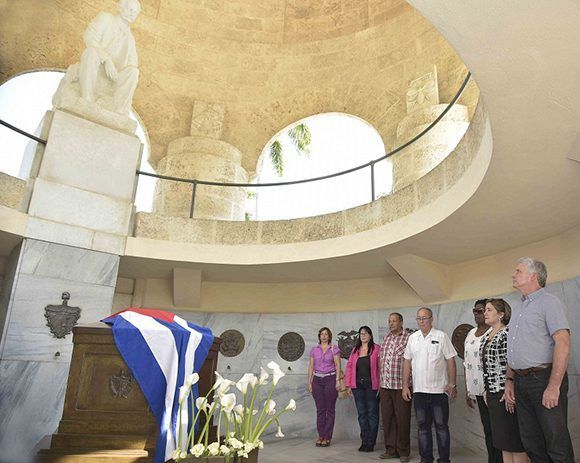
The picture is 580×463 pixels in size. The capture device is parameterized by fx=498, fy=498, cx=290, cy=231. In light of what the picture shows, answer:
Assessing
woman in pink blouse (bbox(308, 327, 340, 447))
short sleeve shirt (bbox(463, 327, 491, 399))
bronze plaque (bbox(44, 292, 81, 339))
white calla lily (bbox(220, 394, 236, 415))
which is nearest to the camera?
white calla lily (bbox(220, 394, 236, 415))

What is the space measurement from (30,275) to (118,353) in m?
3.74

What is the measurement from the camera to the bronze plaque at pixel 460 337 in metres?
7.02

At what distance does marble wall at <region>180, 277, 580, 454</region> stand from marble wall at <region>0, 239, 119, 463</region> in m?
2.55

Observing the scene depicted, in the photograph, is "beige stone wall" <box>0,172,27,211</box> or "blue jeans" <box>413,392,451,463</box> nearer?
"blue jeans" <box>413,392,451,463</box>

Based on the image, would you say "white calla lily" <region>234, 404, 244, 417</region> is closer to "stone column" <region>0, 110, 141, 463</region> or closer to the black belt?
the black belt

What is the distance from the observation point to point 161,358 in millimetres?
3514

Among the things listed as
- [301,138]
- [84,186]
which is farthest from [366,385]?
[301,138]

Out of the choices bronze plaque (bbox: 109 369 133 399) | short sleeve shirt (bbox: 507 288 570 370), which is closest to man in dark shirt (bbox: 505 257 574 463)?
short sleeve shirt (bbox: 507 288 570 370)

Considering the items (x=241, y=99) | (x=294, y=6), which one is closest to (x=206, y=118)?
(x=241, y=99)

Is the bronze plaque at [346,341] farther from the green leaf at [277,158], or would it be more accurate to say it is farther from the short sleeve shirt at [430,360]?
the green leaf at [277,158]

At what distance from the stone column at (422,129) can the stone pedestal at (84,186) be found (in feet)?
16.2

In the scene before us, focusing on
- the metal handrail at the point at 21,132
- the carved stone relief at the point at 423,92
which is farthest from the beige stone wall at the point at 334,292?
the carved stone relief at the point at 423,92

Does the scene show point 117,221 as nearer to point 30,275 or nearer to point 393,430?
point 30,275

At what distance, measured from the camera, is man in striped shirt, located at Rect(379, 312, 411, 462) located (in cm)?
552
